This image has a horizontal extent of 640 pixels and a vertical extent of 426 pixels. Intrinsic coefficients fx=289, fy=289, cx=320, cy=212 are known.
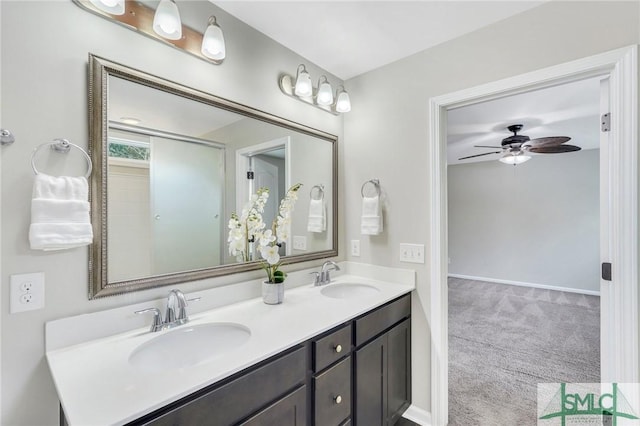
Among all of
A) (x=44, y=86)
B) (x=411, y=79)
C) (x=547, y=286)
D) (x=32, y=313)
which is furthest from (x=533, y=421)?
(x=547, y=286)

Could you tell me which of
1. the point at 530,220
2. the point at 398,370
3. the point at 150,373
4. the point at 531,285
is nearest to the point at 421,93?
the point at 398,370

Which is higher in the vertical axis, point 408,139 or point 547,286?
point 408,139

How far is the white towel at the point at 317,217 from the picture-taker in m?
2.09

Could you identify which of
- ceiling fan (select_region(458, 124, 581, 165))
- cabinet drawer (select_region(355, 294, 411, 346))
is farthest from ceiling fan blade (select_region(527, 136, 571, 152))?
cabinet drawer (select_region(355, 294, 411, 346))

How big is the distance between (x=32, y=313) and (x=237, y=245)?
80cm

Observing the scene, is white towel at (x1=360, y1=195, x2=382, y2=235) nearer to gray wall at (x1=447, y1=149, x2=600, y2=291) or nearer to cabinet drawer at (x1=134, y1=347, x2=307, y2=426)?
cabinet drawer at (x1=134, y1=347, x2=307, y2=426)

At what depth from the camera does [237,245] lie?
Result: 1549 millimetres

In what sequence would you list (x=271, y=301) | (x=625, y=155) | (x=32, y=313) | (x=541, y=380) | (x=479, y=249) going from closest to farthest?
(x=32, y=313) → (x=625, y=155) → (x=271, y=301) → (x=541, y=380) → (x=479, y=249)

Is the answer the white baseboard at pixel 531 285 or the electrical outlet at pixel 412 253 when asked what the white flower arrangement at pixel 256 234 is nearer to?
the electrical outlet at pixel 412 253

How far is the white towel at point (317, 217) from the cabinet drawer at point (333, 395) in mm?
940

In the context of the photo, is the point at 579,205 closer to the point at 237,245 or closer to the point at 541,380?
the point at 541,380

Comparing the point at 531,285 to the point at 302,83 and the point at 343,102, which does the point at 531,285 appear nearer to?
the point at 343,102

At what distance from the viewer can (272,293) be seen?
1545mm

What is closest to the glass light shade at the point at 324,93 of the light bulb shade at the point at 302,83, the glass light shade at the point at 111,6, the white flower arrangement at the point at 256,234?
the light bulb shade at the point at 302,83
